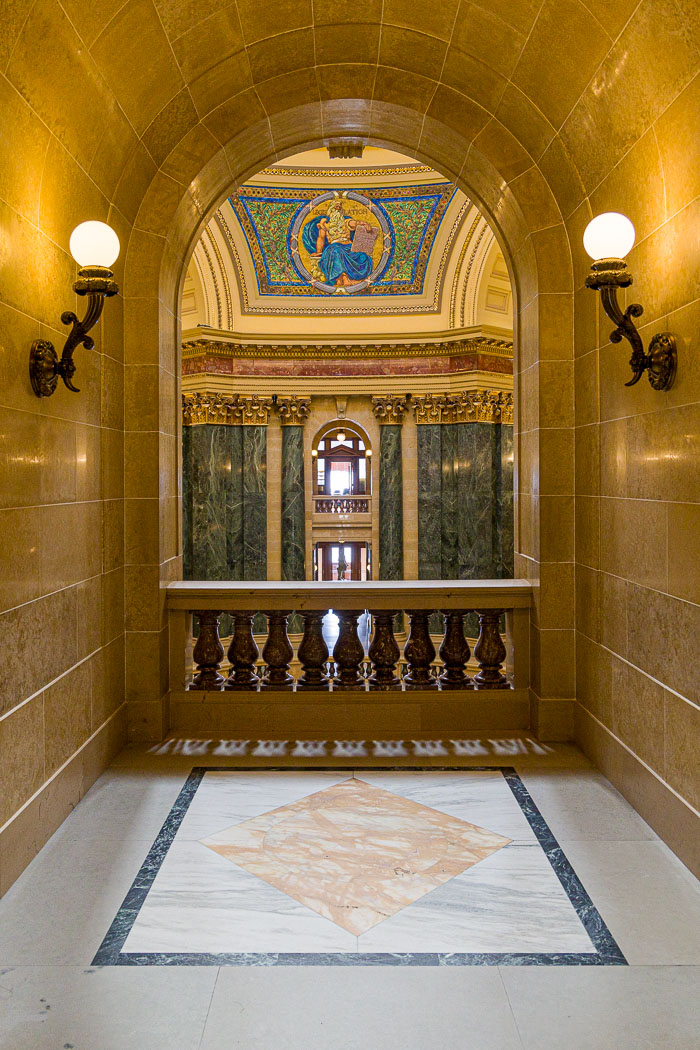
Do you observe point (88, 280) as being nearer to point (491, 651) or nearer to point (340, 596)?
point (340, 596)

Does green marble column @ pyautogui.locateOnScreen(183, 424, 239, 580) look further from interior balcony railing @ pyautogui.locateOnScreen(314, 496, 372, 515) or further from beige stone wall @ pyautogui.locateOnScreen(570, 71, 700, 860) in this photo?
beige stone wall @ pyautogui.locateOnScreen(570, 71, 700, 860)

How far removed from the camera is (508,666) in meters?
5.48

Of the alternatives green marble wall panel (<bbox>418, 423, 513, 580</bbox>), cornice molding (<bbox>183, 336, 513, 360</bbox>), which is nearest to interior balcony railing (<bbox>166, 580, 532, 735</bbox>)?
green marble wall panel (<bbox>418, 423, 513, 580</bbox>)

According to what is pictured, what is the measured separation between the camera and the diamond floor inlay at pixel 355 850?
10.3ft

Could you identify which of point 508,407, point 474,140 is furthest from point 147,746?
point 508,407

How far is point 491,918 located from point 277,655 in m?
2.67

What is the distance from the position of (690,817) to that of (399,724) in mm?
2250

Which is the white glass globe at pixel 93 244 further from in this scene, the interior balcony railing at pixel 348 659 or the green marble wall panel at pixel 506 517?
the green marble wall panel at pixel 506 517

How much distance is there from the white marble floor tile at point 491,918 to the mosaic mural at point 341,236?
13578 millimetres

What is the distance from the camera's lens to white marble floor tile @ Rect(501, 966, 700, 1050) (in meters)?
Result: 2.30

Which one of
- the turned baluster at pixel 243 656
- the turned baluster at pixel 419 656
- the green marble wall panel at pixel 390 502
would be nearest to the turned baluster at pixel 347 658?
the turned baluster at pixel 419 656

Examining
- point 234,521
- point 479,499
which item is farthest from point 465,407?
point 234,521

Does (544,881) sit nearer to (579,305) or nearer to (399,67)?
(579,305)

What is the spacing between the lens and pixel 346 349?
Answer: 15789 millimetres
